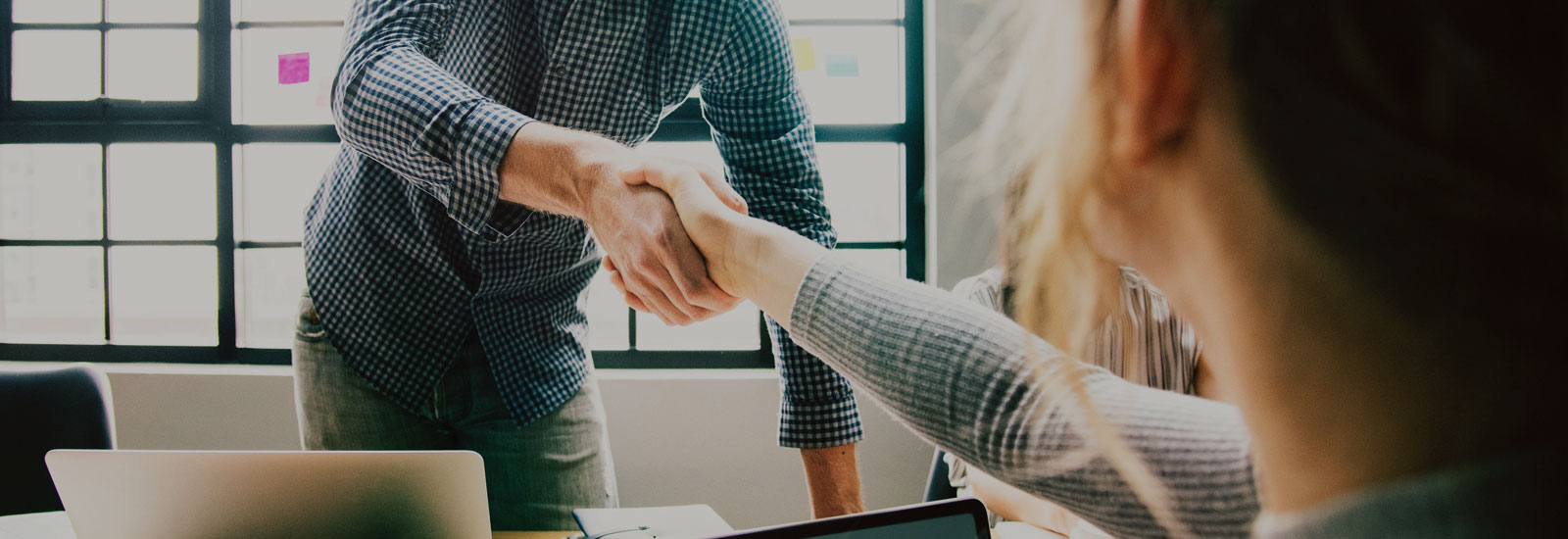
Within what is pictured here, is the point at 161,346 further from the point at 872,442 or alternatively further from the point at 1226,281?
the point at 1226,281

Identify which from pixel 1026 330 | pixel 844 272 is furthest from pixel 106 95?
pixel 1026 330

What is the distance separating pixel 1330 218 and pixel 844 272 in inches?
18.3

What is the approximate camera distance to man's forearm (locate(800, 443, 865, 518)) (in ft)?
3.59

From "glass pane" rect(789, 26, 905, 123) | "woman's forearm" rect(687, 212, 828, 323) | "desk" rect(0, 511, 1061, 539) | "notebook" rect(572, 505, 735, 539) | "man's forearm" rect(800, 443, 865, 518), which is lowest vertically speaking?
"desk" rect(0, 511, 1061, 539)

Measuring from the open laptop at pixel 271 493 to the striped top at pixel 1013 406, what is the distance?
428mm

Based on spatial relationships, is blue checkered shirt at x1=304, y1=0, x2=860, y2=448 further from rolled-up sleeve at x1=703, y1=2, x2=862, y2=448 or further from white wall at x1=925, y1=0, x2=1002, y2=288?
white wall at x1=925, y1=0, x2=1002, y2=288

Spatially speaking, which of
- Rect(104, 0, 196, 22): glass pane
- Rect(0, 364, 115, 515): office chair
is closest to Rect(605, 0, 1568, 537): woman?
→ Rect(0, 364, 115, 515): office chair

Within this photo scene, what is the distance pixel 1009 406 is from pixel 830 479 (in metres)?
0.56

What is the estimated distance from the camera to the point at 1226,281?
0.79 ft

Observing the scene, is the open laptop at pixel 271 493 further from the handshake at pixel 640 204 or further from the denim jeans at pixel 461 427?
the denim jeans at pixel 461 427

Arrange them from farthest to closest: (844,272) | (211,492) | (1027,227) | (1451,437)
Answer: (211,492) → (844,272) → (1027,227) → (1451,437)

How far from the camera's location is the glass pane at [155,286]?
2887 millimetres

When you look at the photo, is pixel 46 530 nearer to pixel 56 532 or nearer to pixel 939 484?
pixel 56 532

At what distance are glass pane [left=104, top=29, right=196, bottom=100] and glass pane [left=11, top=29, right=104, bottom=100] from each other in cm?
8
